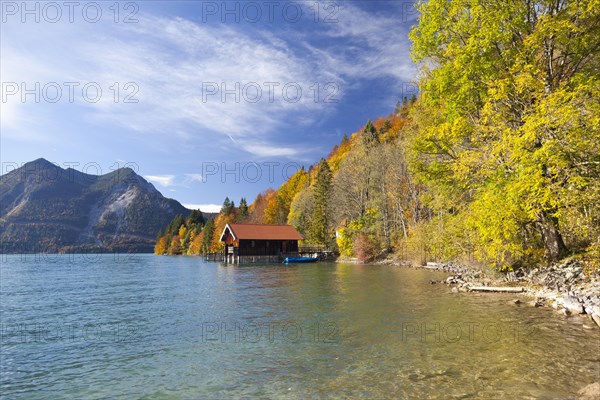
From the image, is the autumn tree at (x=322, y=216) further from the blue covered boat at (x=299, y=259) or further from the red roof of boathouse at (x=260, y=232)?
the blue covered boat at (x=299, y=259)

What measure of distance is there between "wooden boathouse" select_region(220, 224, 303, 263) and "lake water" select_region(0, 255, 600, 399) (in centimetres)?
4084

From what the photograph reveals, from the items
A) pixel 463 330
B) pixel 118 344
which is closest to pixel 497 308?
pixel 463 330

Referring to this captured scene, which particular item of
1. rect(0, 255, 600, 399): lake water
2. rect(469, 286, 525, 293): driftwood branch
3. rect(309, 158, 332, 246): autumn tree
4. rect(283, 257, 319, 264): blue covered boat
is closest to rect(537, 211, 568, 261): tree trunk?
rect(469, 286, 525, 293): driftwood branch

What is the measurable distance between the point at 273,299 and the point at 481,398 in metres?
12.1

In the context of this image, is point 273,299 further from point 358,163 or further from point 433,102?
point 358,163

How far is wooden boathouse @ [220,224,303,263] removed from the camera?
182ft

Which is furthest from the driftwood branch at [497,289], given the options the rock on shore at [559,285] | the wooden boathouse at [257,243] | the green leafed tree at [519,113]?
the wooden boathouse at [257,243]

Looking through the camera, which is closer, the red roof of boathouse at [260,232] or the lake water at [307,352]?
the lake water at [307,352]

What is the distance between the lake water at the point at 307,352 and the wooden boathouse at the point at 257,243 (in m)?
40.8

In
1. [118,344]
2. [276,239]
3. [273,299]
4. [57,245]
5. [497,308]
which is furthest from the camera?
[57,245]

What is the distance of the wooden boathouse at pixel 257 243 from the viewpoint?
55562 mm

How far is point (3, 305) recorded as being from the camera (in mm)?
17172

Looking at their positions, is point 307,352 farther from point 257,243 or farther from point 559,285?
point 257,243

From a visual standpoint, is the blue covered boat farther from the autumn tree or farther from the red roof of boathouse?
the autumn tree
